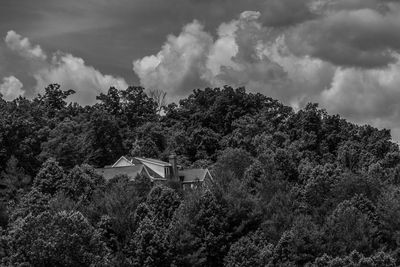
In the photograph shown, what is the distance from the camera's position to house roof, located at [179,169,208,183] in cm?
Result: 9871

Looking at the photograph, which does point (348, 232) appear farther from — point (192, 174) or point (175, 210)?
point (192, 174)

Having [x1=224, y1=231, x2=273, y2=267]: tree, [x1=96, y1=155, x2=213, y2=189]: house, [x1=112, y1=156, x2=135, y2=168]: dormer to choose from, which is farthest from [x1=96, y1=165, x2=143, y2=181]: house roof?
[x1=224, y1=231, x2=273, y2=267]: tree

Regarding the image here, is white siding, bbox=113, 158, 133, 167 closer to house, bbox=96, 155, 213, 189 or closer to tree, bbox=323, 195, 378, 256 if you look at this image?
house, bbox=96, 155, 213, 189

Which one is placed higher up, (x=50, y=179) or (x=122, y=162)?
(x=122, y=162)

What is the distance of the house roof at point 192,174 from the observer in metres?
98.7

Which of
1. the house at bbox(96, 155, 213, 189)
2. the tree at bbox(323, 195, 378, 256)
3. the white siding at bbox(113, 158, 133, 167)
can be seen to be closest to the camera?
the tree at bbox(323, 195, 378, 256)

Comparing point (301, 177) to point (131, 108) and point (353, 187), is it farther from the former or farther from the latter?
point (131, 108)

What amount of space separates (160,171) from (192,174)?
642 cm

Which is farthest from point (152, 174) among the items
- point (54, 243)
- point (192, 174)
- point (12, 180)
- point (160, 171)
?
point (54, 243)

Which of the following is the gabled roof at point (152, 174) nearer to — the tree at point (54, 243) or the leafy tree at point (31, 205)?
the leafy tree at point (31, 205)

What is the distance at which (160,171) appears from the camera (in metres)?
95.6

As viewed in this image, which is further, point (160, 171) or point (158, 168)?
point (158, 168)

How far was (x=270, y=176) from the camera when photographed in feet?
262

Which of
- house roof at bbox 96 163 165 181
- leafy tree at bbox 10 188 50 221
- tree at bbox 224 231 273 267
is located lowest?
tree at bbox 224 231 273 267
